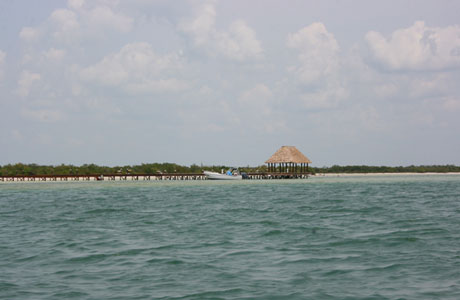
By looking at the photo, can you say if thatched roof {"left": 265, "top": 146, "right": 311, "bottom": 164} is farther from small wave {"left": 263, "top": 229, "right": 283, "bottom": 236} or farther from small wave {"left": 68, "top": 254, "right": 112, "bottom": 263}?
small wave {"left": 68, "top": 254, "right": 112, "bottom": 263}

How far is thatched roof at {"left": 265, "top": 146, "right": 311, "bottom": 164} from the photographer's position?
86188 mm

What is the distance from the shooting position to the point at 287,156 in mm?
86375

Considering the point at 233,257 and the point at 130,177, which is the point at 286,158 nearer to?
the point at 130,177

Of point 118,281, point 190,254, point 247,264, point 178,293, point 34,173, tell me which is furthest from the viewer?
point 34,173

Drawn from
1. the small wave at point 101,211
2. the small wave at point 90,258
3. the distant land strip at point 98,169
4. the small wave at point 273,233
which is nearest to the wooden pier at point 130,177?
the distant land strip at point 98,169

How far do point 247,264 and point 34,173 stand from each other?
8004 centimetres

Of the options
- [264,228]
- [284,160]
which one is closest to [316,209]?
[264,228]

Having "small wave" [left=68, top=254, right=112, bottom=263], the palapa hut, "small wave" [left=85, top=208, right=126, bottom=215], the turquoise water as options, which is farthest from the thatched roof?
"small wave" [left=68, top=254, right=112, bottom=263]

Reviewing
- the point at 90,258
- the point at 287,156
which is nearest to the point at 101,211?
the point at 90,258

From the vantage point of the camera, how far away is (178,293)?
1050 cm

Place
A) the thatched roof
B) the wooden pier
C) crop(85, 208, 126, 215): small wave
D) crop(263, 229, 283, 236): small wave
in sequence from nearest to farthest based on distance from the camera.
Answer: crop(263, 229, 283, 236): small wave → crop(85, 208, 126, 215): small wave → the wooden pier → the thatched roof

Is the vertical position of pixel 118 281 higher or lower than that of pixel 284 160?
lower

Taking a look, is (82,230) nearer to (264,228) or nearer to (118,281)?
(264,228)

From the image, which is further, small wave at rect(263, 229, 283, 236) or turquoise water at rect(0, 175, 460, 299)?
small wave at rect(263, 229, 283, 236)
